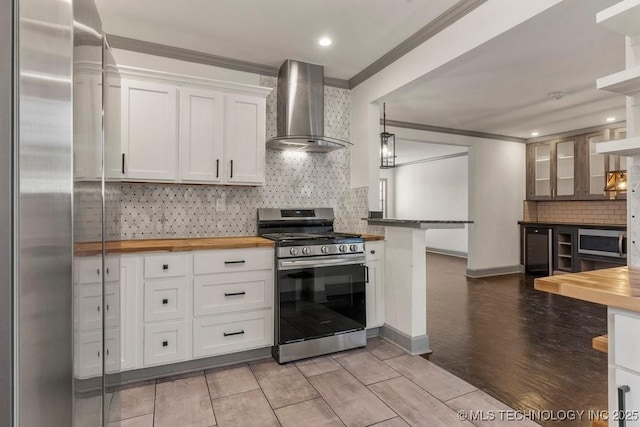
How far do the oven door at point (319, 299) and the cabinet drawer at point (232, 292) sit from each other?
0.12m

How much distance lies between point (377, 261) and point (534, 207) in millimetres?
5046

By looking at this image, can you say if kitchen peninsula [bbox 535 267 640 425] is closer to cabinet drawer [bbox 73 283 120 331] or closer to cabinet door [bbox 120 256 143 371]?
cabinet drawer [bbox 73 283 120 331]

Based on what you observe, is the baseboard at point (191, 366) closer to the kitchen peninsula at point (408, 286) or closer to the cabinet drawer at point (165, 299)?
the cabinet drawer at point (165, 299)

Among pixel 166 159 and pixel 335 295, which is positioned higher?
pixel 166 159

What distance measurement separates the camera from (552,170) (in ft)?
20.2

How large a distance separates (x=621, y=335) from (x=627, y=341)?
21mm

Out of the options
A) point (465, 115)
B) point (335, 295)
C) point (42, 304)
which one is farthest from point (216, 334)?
point (465, 115)

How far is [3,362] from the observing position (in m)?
0.59

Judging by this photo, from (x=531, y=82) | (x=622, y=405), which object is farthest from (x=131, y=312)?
(x=531, y=82)

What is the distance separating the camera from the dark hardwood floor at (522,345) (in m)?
2.20

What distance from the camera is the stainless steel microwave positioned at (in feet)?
16.3

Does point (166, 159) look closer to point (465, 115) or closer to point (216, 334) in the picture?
point (216, 334)

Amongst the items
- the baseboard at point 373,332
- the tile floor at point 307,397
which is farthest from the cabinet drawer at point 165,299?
the baseboard at point 373,332

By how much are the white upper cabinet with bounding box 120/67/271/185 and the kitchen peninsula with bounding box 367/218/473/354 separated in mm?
1373
